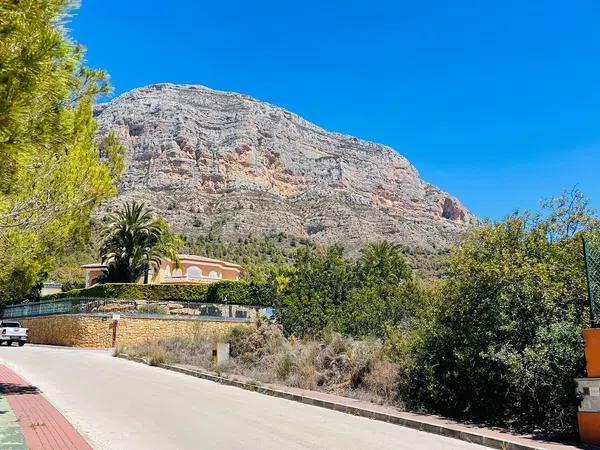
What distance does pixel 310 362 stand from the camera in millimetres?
16703

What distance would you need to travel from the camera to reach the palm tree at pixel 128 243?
147 ft

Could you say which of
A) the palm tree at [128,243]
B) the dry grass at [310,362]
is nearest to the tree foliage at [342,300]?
the dry grass at [310,362]

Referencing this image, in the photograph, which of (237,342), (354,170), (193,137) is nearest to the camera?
(237,342)

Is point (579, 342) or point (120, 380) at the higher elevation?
point (579, 342)

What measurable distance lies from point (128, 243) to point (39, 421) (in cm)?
3600

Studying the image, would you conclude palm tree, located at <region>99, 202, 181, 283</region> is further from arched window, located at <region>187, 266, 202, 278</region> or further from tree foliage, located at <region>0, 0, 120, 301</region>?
tree foliage, located at <region>0, 0, 120, 301</region>

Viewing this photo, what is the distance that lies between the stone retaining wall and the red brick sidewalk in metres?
17.5

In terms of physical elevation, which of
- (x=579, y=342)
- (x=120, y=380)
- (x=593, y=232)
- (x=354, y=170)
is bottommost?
(x=120, y=380)

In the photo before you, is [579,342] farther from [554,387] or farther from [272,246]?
[272,246]

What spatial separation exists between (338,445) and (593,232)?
630cm

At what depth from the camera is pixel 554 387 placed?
9508 millimetres

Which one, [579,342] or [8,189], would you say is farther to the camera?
[579,342]

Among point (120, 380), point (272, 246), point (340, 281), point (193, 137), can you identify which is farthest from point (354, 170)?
point (120, 380)

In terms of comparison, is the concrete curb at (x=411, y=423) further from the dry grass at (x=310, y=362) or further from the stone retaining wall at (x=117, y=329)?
the stone retaining wall at (x=117, y=329)
